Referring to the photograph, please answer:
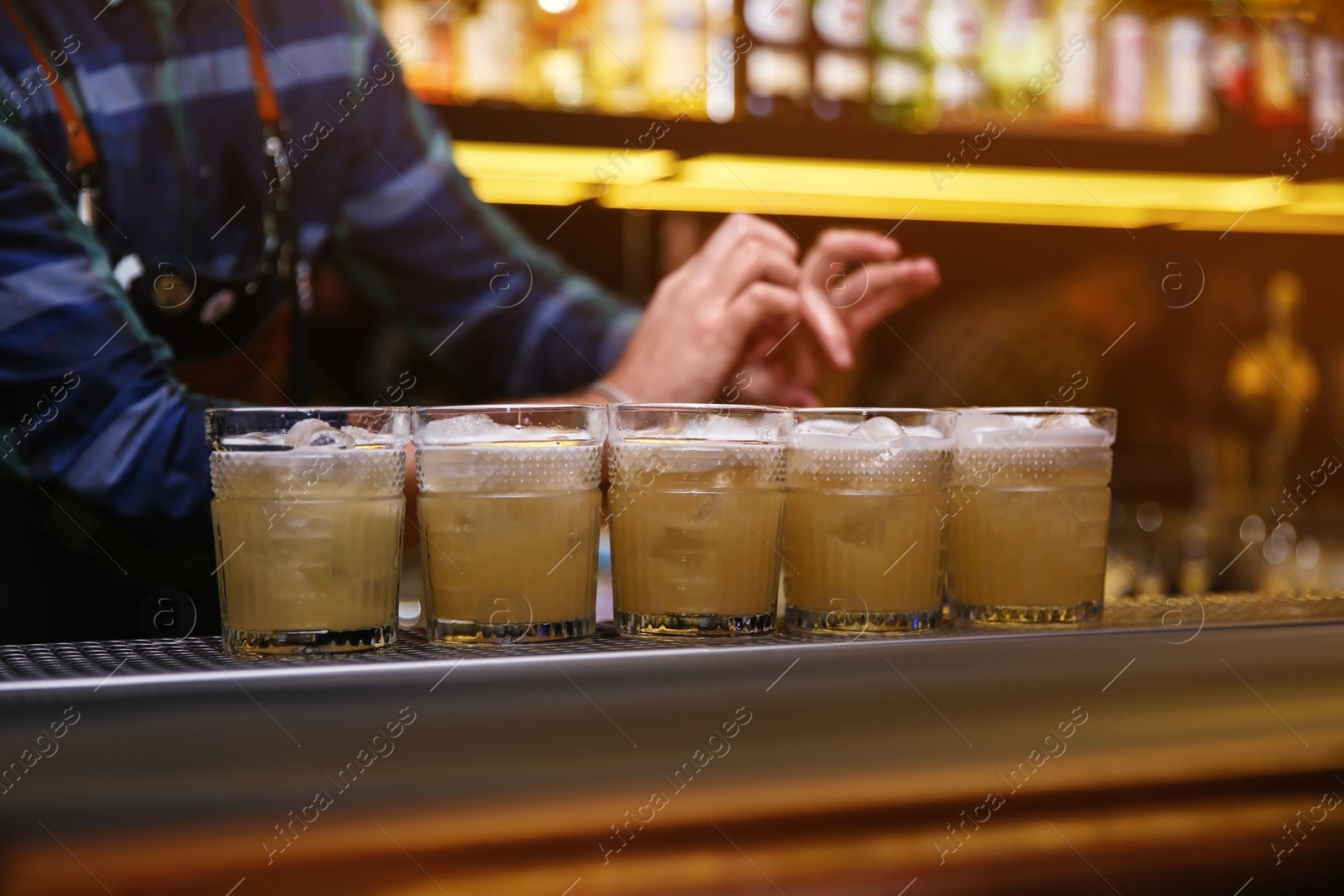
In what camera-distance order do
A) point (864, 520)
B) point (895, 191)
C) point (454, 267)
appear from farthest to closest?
point (895, 191) < point (454, 267) < point (864, 520)

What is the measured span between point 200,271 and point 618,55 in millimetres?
937

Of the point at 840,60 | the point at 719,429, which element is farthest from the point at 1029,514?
the point at 840,60

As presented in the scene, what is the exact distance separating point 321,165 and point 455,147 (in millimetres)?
250

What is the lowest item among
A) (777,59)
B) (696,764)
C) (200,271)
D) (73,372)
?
(696,764)

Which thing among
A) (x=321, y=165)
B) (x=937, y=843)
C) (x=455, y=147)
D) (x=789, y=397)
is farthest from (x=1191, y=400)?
(x=937, y=843)

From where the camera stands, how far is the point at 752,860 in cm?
94

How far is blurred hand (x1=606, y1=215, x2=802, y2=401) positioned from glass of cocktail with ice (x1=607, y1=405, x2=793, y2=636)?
81cm

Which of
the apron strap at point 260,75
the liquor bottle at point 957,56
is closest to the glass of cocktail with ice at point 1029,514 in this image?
the apron strap at point 260,75

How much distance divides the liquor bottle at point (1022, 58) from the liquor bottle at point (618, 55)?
0.82m

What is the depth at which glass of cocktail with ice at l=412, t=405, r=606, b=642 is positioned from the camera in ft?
3.40

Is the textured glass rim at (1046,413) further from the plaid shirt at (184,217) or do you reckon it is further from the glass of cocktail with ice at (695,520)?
the plaid shirt at (184,217)

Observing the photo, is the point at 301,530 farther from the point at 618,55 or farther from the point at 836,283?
the point at 618,55

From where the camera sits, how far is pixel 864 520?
110 centimetres

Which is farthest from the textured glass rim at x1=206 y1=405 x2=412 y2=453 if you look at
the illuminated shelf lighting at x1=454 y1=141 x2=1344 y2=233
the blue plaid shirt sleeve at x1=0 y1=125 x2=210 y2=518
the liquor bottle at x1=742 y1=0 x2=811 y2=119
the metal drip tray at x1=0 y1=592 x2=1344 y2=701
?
the liquor bottle at x1=742 y1=0 x2=811 y2=119
